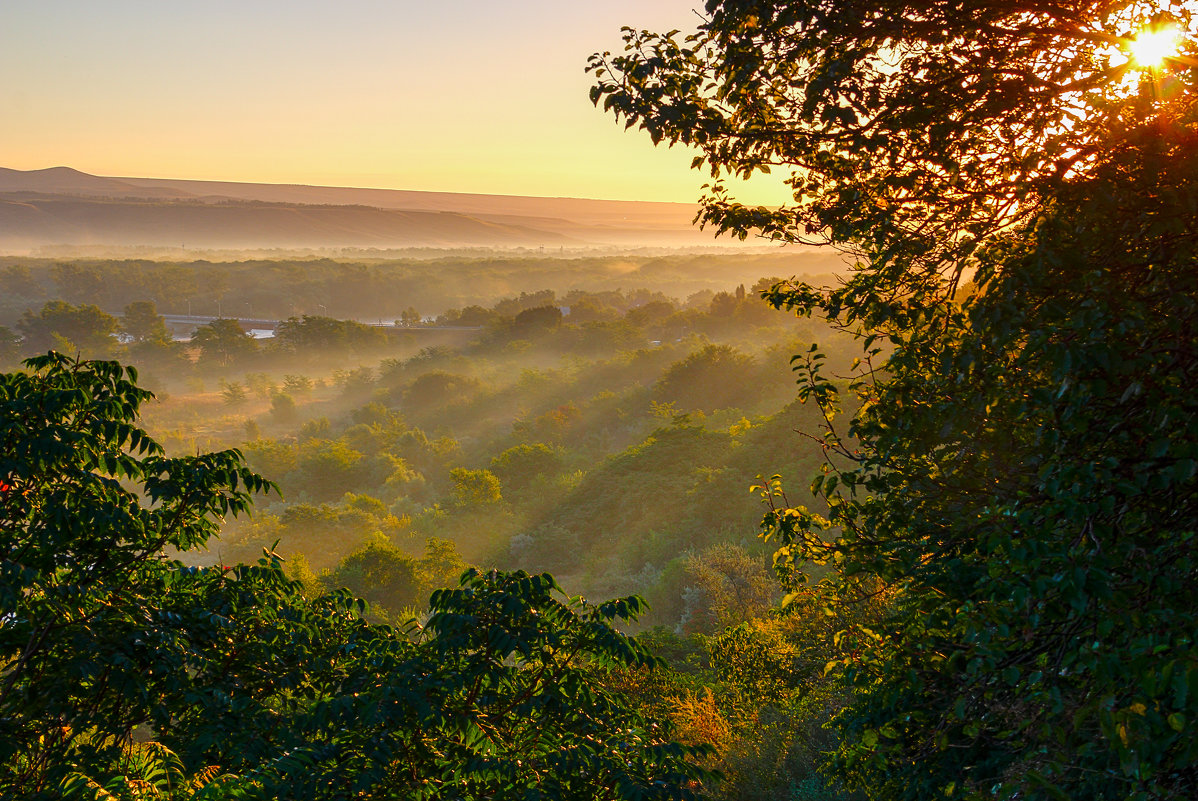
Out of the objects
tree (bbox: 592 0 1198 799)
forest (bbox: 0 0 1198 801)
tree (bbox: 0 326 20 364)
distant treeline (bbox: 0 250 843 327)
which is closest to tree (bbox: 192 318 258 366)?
tree (bbox: 0 326 20 364)

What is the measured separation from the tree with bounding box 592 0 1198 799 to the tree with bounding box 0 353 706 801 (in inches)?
88.3

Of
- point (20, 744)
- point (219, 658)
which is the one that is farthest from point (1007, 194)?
point (20, 744)

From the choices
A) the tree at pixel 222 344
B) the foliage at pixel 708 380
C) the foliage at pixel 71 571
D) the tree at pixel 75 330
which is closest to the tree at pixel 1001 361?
the foliage at pixel 71 571

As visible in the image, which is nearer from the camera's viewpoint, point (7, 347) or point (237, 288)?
point (7, 347)

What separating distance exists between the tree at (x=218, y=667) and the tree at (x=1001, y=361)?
2.24 m

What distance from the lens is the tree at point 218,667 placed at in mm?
4934

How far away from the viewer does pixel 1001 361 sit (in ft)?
18.8

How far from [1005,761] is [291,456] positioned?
161 ft

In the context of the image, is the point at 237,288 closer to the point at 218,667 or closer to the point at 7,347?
the point at 7,347

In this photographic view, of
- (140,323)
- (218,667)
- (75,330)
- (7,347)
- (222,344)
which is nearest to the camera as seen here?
(218,667)

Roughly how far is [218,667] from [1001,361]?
6.79m

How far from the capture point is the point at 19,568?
4.66 m

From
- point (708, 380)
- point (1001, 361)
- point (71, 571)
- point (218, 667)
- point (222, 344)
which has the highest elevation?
point (1001, 361)

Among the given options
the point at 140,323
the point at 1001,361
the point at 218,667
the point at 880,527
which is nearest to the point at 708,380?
the point at 880,527
